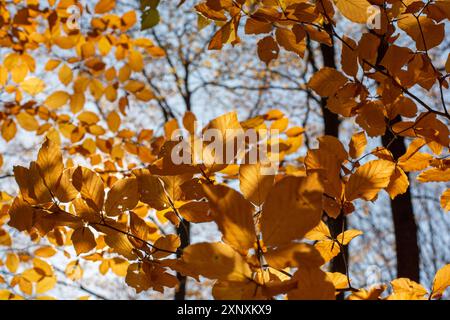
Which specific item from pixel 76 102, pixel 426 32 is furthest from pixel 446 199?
pixel 76 102

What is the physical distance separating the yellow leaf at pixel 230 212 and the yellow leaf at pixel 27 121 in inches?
66.2

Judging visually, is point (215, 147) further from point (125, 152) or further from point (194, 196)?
point (125, 152)

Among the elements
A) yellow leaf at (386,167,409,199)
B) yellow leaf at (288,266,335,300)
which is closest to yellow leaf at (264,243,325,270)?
yellow leaf at (288,266,335,300)

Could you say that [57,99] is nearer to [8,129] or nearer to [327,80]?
[8,129]

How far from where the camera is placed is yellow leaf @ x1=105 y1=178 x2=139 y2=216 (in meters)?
0.68

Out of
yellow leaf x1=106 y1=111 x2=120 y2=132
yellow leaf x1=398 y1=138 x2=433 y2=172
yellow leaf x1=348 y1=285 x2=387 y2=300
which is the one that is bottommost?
yellow leaf x1=348 y1=285 x2=387 y2=300

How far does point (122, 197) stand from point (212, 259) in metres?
0.32

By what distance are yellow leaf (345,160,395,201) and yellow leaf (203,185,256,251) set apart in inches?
12.3

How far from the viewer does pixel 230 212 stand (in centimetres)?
39

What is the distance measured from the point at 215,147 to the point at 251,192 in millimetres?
→ 150

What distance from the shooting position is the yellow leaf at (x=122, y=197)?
2.23ft

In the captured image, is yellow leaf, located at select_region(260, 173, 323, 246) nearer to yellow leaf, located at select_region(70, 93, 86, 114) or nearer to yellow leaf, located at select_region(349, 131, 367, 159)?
yellow leaf, located at select_region(349, 131, 367, 159)

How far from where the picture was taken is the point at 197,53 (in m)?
6.05
